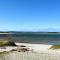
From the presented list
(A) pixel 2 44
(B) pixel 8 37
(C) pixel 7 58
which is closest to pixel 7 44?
(A) pixel 2 44

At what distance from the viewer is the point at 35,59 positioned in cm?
1705

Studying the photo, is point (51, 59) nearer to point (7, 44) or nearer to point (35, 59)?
point (35, 59)

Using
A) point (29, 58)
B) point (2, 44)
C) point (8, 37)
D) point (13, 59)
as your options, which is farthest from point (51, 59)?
point (8, 37)

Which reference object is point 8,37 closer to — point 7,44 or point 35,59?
point 7,44

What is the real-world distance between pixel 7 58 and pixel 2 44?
14.9m

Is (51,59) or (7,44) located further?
(7,44)

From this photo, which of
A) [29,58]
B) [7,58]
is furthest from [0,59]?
[29,58]

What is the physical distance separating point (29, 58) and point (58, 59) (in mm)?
2351

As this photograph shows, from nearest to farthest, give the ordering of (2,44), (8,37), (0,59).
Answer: (0,59) → (2,44) → (8,37)

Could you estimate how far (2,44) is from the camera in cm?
3200

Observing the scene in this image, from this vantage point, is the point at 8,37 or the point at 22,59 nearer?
the point at 22,59

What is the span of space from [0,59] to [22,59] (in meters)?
1.74

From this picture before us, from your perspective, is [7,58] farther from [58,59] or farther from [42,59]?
[58,59]

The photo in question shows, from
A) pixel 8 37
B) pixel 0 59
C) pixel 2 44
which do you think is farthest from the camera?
pixel 8 37
